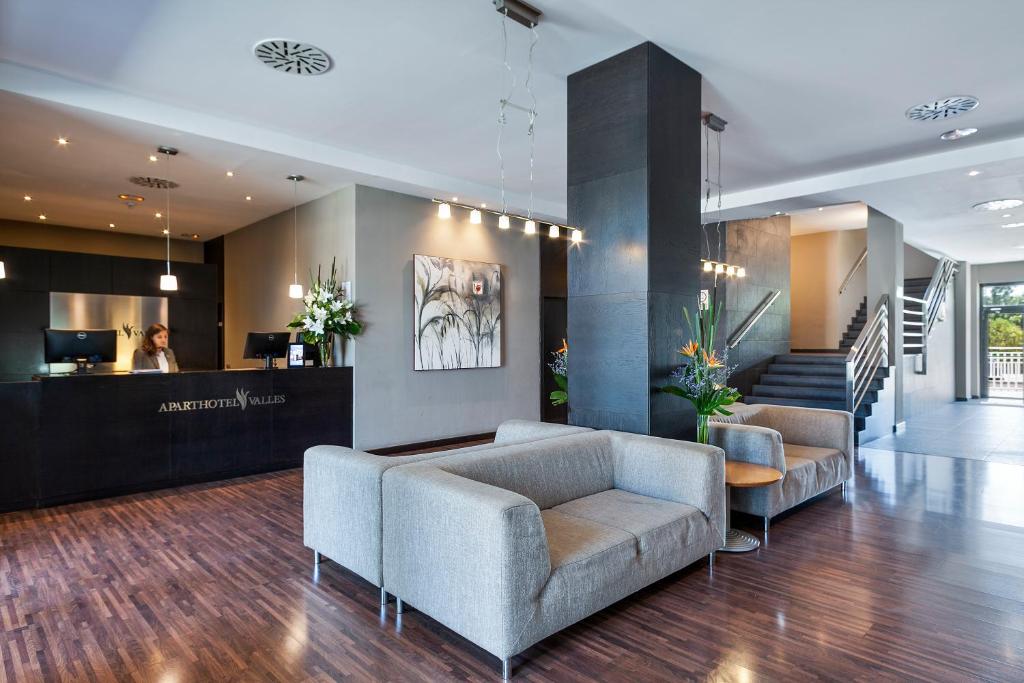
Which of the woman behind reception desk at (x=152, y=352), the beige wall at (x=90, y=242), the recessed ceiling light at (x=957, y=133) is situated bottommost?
the woman behind reception desk at (x=152, y=352)

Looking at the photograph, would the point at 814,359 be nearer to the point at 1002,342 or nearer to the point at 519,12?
the point at 1002,342

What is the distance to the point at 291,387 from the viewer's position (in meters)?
6.27

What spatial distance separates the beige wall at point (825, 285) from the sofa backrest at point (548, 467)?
1010cm

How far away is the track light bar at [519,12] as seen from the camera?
339cm

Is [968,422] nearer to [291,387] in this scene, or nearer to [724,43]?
[724,43]

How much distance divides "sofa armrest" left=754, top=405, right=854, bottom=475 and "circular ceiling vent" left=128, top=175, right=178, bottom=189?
6888 millimetres

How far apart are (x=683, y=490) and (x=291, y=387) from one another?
14.7 ft

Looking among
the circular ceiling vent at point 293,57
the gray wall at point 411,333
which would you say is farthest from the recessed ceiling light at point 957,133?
the circular ceiling vent at point 293,57

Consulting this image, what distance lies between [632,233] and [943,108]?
336 centimetres

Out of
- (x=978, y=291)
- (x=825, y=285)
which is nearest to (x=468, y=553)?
(x=825, y=285)

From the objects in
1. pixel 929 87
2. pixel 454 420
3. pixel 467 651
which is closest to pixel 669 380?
pixel 467 651

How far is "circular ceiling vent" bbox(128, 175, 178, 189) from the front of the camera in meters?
6.51

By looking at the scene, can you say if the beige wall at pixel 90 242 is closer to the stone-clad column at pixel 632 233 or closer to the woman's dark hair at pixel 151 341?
the woman's dark hair at pixel 151 341

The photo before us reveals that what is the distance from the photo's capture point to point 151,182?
6.68 meters
